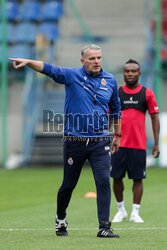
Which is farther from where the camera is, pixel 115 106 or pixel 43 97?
pixel 43 97

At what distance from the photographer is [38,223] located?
848 centimetres

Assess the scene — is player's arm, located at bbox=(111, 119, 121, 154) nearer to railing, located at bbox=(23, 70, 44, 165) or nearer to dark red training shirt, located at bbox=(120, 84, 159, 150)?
dark red training shirt, located at bbox=(120, 84, 159, 150)

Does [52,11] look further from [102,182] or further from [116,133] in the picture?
[102,182]

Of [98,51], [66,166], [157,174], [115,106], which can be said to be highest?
[98,51]

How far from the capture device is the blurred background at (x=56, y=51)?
21.8 metres

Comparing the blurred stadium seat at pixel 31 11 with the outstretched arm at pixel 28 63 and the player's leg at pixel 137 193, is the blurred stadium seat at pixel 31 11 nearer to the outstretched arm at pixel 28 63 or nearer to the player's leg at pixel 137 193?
the player's leg at pixel 137 193

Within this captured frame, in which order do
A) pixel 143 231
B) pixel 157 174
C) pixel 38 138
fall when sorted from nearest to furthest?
pixel 143 231
pixel 157 174
pixel 38 138

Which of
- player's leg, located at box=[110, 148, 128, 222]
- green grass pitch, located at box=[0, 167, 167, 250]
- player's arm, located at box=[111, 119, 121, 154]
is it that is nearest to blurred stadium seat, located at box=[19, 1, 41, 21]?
green grass pitch, located at box=[0, 167, 167, 250]

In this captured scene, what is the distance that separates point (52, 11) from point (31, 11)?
2.71 ft

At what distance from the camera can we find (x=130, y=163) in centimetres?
A: 900

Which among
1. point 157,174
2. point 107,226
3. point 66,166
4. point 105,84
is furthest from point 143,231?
point 157,174

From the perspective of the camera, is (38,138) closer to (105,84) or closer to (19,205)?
(19,205)

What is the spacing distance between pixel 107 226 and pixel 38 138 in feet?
51.5

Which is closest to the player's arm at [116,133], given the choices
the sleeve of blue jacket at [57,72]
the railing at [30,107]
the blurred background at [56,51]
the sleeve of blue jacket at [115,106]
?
the sleeve of blue jacket at [115,106]
